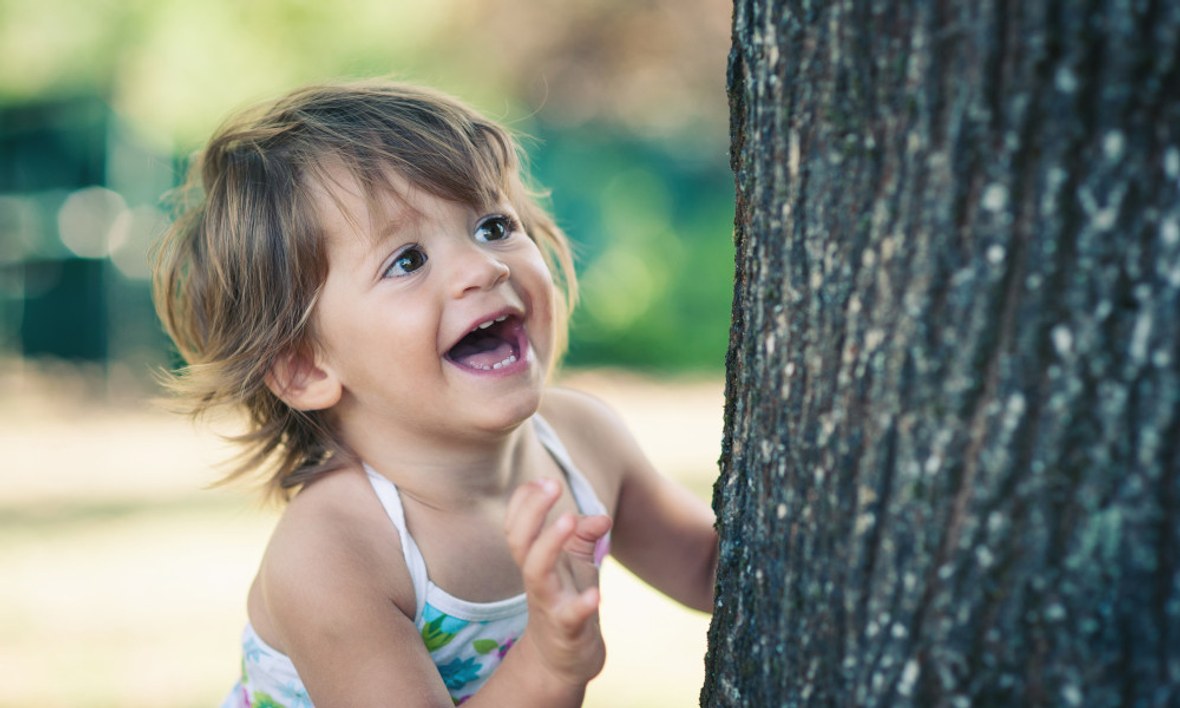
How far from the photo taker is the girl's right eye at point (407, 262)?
227cm

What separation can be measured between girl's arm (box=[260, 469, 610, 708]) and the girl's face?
24cm

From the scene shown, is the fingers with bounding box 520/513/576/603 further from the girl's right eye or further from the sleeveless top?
the girl's right eye

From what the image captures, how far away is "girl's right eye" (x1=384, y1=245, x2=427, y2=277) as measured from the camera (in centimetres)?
227

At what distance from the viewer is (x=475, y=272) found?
2229 mm

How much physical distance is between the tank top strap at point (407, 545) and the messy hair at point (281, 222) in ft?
0.55

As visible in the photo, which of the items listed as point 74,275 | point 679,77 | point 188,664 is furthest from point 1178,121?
point 679,77

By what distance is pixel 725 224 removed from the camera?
42.8 feet

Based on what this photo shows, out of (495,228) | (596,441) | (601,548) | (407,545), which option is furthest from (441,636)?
(495,228)


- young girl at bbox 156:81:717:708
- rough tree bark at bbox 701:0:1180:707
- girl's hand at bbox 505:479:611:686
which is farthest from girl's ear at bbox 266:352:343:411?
rough tree bark at bbox 701:0:1180:707

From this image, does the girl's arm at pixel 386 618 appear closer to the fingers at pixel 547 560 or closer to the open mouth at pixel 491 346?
the fingers at pixel 547 560

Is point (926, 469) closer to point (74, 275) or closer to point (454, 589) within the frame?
point (454, 589)


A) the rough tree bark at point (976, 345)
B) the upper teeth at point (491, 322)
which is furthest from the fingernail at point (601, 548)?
the rough tree bark at point (976, 345)

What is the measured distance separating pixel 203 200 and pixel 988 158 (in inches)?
75.4

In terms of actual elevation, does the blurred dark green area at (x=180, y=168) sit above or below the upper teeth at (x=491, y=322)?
below
